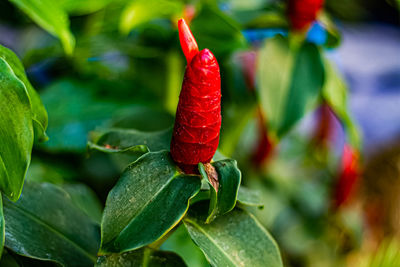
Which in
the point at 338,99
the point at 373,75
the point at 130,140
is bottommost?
the point at 373,75

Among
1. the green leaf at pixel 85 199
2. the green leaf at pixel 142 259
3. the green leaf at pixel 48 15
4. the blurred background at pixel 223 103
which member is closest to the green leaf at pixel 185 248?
the blurred background at pixel 223 103

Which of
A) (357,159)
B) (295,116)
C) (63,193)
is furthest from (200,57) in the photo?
(357,159)

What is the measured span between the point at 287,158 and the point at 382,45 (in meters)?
1.81

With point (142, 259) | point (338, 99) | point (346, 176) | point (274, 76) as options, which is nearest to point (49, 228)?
point (142, 259)

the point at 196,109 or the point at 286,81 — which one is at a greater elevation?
the point at 196,109

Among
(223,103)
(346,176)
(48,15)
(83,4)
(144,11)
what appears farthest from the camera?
(346,176)

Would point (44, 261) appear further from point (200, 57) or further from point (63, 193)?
point (200, 57)

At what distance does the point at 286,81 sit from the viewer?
90 centimetres

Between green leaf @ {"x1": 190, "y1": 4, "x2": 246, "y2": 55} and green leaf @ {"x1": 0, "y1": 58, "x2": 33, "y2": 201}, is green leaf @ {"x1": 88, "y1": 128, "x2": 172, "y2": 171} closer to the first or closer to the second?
green leaf @ {"x1": 0, "y1": 58, "x2": 33, "y2": 201}

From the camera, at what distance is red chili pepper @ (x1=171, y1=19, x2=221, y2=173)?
481mm

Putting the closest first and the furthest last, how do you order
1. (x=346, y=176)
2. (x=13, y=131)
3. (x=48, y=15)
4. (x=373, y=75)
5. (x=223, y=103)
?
(x=13, y=131) < (x=48, y=15) < (x=223, y=103) < (x=346, y=176) < (x=373, y=75)

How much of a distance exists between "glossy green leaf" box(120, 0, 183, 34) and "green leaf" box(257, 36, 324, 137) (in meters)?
0.20

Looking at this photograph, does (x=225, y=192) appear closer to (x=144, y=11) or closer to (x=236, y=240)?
(x=236, y=240)

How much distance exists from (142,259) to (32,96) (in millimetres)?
223
